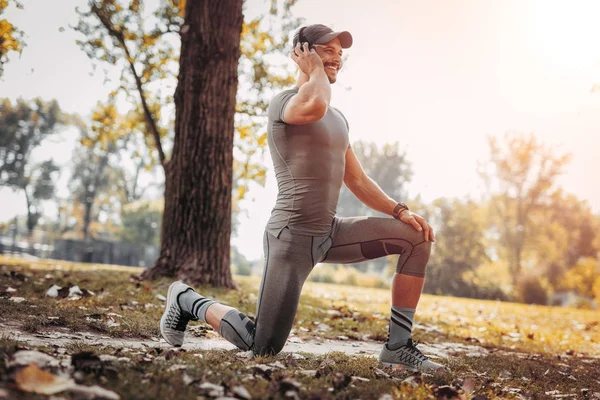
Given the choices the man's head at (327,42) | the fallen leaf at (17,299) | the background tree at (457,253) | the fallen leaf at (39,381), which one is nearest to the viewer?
the fallen leaf at (39,381)

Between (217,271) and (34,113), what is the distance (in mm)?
48913

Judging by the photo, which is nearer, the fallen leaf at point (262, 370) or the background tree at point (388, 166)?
the fallen leaf at point (262, 370)

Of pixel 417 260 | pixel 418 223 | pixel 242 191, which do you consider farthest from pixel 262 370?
pixel 242 191

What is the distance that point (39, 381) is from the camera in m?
2.04

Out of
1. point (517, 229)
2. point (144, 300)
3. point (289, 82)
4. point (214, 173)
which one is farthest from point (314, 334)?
point (517, 229)

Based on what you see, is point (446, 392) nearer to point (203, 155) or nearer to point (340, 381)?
point (340, 381)

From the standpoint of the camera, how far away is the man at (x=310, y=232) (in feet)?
11.2

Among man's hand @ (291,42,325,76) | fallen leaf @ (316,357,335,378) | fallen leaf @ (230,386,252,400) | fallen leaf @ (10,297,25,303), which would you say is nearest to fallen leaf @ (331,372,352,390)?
fallen leaf @ (316,357,335,378)

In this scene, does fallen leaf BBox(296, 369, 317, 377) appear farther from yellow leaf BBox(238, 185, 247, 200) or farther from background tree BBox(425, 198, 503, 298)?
background tree BBox(425, 198, 503, 298)

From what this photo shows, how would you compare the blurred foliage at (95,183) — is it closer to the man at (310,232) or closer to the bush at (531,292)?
the bush at (531,292)

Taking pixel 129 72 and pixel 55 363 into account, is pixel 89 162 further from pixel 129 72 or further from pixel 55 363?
pixel 55 363

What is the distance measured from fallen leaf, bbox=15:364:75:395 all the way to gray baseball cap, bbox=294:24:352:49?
2.47 metres

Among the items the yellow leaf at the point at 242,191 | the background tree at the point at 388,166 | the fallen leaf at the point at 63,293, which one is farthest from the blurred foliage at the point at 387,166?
the fallen leaf at the point at 63,293

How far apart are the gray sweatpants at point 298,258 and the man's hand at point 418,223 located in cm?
3
